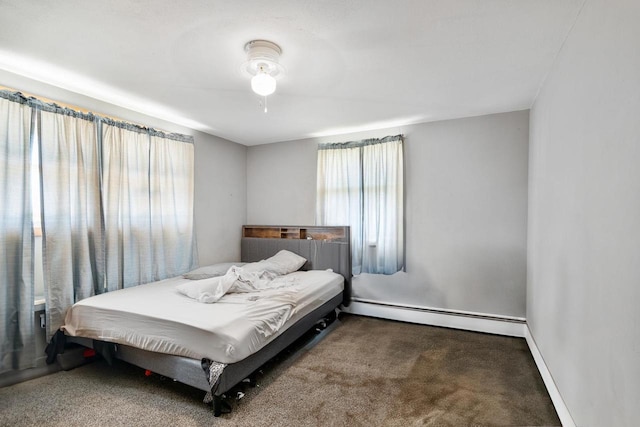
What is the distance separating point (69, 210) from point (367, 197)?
3.09 meters

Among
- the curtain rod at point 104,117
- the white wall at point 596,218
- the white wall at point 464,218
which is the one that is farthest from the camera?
the white wall at point 464,218

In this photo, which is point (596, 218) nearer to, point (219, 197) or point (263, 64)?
point (263, 64)

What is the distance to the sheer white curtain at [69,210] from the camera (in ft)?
8.30

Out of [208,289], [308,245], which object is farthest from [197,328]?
[308,245]

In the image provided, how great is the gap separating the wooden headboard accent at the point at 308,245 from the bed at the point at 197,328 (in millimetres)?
781

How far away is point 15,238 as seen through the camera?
92.9 inches

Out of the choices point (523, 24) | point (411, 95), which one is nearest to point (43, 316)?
point (411, 95)

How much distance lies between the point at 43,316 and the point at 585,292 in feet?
12.4

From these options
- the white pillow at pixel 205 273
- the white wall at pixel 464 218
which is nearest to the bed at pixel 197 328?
the white pillow at pixel 205 273

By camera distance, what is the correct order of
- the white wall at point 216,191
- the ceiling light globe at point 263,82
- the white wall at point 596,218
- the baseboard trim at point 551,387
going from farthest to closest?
1. the white wall at point 216,191
2. the ceiling light globe at point 263,82
3. the baseboard trim at point 551,387
4. the white wall at point 596,218

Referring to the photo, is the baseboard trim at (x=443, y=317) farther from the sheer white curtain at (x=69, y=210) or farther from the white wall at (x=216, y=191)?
the sheer white curtain at (x=69, y=210)

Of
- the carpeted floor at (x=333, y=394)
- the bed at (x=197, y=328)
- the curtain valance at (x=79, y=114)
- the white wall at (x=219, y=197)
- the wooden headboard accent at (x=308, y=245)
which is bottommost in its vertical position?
the carpeted floor at (x=333, y=394)

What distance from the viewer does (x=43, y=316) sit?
2.54 metres

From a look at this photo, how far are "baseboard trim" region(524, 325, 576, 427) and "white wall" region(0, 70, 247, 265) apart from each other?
3.76 meters
